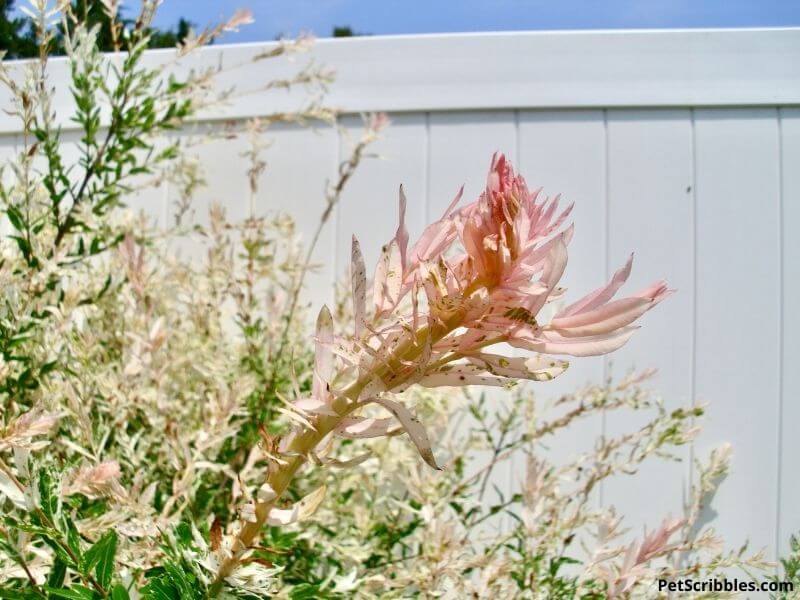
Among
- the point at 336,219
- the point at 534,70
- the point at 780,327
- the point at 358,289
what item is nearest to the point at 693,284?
the point at 780,327

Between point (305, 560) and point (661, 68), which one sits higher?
point (661, 68)

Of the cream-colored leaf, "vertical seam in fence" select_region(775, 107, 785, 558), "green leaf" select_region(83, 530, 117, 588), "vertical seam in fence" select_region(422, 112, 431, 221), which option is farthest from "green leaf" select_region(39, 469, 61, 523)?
"vertical seam in fence" select_region(775, 107, 785, 558)

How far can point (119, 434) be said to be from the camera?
0.84m

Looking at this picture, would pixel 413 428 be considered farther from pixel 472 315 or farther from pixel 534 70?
pixel 534 70

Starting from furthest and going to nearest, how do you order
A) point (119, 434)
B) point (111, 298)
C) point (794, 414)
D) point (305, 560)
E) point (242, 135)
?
point (242, 135) → point (794, 414) → point (111, 298) → point (305, 560) → point (119, 434)

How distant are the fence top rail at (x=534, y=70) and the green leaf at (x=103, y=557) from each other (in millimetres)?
1014

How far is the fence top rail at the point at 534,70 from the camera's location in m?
1.36

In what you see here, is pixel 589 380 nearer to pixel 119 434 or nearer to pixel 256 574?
pixel 119 434

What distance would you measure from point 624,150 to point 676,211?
153mm

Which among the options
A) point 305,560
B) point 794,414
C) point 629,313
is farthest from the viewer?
point 794,414

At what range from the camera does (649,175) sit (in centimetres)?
140

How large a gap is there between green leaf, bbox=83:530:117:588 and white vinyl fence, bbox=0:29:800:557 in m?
0.97

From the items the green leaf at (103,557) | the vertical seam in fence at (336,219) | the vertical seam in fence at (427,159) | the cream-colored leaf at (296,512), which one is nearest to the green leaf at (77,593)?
the green leaf at (103,557)

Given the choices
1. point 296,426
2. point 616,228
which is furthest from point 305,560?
point 616,228
